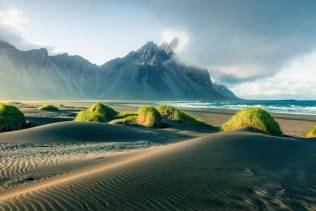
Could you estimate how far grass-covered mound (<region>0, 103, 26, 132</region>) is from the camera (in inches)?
812

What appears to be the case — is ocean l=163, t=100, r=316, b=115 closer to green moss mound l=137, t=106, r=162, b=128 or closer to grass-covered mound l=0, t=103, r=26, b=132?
green moss mound l=137, t=106, r=162, b=128

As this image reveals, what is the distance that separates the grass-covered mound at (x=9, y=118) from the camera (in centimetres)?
2062

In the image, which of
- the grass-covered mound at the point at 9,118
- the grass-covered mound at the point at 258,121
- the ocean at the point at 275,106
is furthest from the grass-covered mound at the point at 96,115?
the ocean at the point at 275,106

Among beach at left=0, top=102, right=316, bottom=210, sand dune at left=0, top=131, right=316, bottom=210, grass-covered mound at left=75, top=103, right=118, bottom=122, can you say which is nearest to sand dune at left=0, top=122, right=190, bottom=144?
beach at left=0, top=102, right=316, bottom=210

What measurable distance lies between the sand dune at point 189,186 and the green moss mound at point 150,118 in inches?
517

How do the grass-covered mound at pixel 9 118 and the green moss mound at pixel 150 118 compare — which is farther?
the green moss mound at pixel 150 118

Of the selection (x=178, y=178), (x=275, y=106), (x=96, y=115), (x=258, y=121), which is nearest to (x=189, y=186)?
(x=178, y=178)

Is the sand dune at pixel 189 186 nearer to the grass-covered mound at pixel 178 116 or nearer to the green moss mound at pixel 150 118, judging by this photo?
the green moss mound at pixel 150 118

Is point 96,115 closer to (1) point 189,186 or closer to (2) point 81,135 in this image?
(2) point 81,135

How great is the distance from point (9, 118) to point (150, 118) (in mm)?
8610

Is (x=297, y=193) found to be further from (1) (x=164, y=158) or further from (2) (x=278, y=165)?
(1) (x=164, y=158)

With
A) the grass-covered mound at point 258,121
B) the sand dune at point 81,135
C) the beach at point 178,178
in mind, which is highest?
the grass-covered mound at point 258,121

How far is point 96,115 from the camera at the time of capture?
24.8 meters

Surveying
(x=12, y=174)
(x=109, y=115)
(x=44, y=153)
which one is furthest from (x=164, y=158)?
(x=109, y=115)
